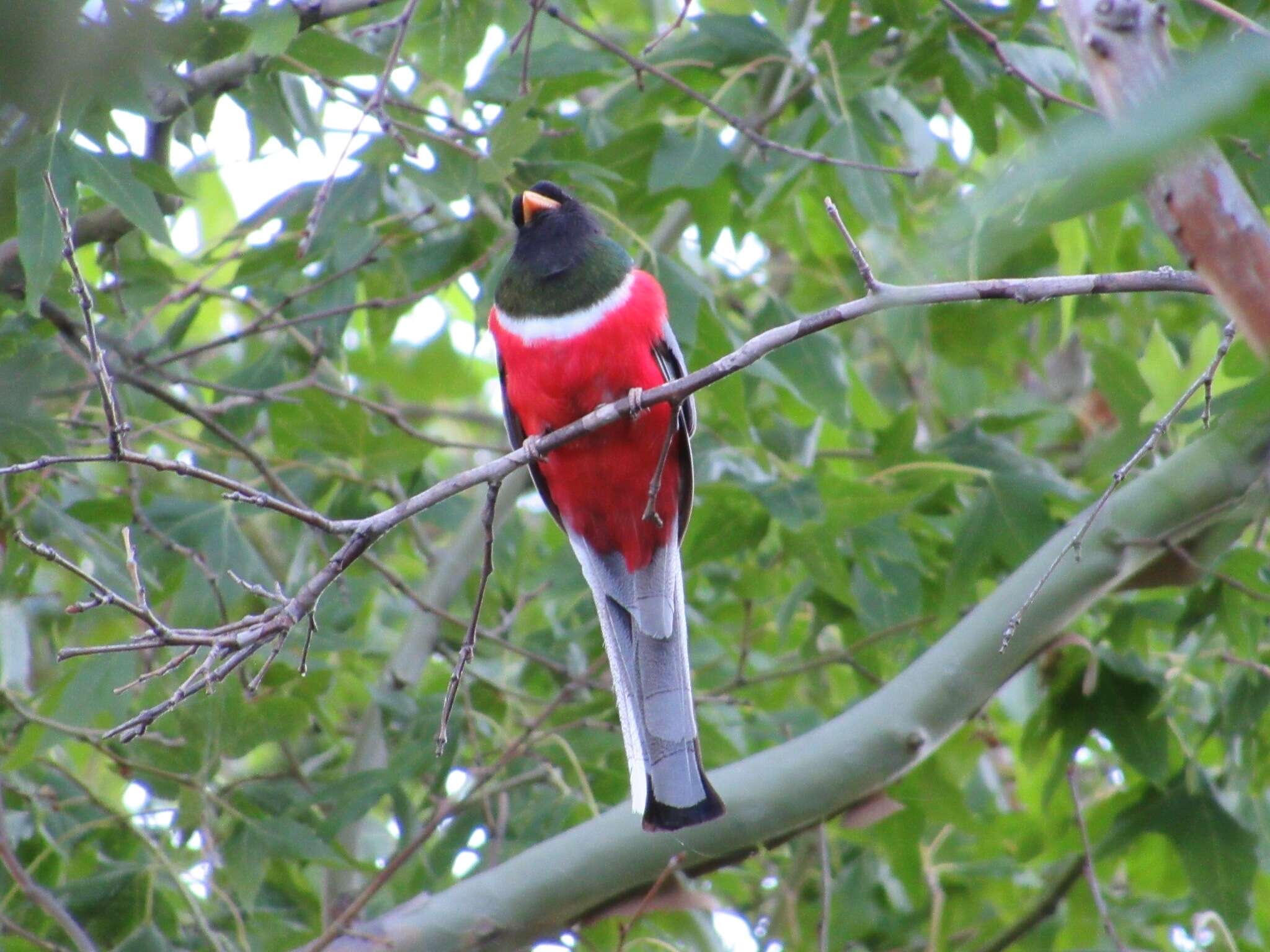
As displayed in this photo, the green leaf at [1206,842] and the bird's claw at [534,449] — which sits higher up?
the bird's claw at [534,449]

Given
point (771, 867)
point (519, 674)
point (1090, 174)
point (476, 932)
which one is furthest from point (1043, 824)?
point (1090, 174)

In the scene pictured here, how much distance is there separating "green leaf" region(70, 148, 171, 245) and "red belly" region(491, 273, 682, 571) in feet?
3.18

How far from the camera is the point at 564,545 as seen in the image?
5.03 m

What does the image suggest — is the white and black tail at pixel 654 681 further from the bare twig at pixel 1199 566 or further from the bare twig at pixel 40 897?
the bare twig at pixel 40 897

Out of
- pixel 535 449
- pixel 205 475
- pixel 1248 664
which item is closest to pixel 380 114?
pixel 535 449

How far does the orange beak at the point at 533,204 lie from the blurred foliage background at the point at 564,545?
0.09 meters

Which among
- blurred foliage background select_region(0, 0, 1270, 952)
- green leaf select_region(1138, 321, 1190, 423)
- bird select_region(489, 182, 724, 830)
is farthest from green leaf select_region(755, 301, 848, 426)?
green leaf select_region(1138, 321, 1190, 423)

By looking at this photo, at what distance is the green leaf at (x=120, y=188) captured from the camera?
8.91ft

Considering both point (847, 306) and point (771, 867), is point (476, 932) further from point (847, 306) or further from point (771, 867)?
point (771, 867)

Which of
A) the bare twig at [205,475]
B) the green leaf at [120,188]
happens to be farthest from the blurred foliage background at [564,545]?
the bare twig at [205,475]

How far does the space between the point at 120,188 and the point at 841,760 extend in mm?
1908

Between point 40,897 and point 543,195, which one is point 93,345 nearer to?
point 40,897

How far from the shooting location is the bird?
330 cm

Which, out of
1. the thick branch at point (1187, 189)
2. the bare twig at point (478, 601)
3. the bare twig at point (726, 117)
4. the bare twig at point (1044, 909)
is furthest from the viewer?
the bare twig at point (1044, 909)
